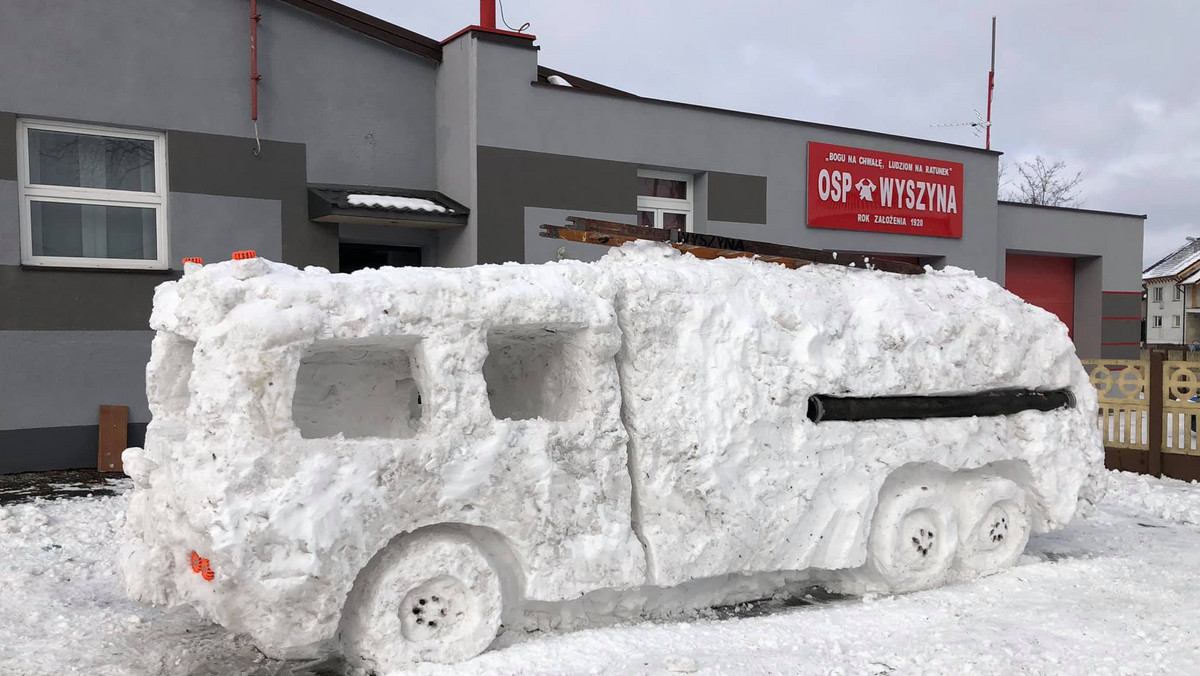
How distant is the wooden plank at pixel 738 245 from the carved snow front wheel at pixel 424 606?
6.05 ft

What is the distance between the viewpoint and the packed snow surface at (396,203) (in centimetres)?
874

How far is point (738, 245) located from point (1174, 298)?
38.4 metres

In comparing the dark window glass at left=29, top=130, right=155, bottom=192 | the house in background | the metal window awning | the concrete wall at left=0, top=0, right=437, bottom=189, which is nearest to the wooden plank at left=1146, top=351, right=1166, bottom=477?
the metal window awning

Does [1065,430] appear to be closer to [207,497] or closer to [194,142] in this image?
[207,497]

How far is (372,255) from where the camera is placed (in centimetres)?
999

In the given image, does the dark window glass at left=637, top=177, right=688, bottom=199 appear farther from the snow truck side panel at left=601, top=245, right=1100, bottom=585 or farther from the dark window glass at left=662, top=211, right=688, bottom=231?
the snow truck side panel at left=601, top=245, right=1100, bottom=585

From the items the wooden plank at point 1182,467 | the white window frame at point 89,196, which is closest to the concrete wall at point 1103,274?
the wooden plank at point 1182,467

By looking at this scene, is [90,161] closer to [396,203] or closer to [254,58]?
[254,58]

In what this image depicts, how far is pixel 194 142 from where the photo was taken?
28.1ft

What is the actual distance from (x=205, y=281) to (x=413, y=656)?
5.90 ft

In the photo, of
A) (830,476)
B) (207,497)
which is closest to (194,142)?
(207,497)

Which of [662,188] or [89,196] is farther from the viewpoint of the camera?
[662,188]

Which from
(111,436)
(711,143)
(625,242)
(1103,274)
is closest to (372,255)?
(111,436)

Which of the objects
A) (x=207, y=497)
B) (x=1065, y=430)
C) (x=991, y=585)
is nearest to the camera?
(x=207, y=497)
